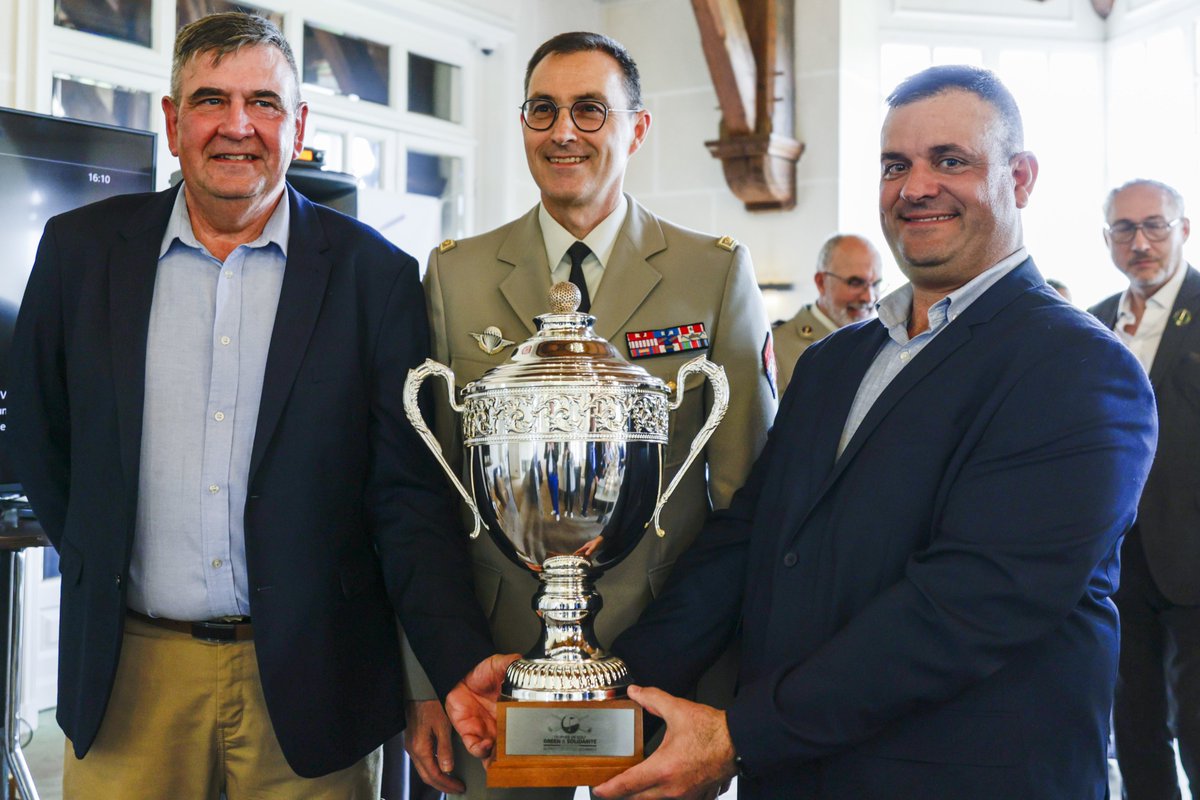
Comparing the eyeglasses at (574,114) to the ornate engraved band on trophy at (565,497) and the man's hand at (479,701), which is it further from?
the man's hand at (479,701)

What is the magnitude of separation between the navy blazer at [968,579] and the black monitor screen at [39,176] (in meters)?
2.01

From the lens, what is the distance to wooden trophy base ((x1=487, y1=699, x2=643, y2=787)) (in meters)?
1.29

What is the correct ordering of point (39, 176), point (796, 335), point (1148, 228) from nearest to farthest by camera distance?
point (39, 176) < point (1148, 228) < point (796, 335)

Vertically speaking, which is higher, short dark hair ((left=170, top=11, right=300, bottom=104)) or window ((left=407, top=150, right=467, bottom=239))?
window ((left=407, top=150, right=467, bottom=239))

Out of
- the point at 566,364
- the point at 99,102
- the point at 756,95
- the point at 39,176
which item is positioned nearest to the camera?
the point at 566,364

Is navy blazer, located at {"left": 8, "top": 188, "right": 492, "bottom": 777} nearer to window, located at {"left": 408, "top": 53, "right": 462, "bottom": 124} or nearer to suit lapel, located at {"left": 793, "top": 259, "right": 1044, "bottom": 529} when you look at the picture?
suit lapel, located at {"left": 793, "top": 259, "right": 1044, "bottom": 529}

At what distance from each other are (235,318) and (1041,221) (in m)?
5.31

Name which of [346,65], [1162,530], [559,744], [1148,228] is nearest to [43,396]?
[559,744]

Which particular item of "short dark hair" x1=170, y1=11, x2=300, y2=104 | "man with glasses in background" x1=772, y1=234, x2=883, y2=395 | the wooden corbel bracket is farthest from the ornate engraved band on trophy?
the wooden corbel bracket

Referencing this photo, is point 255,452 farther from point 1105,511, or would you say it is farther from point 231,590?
point 1105,511

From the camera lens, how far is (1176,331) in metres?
2.96

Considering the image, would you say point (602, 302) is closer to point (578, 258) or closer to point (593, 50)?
point (578, 258)

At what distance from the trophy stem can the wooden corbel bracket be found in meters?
4.42

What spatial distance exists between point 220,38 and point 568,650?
92cm
